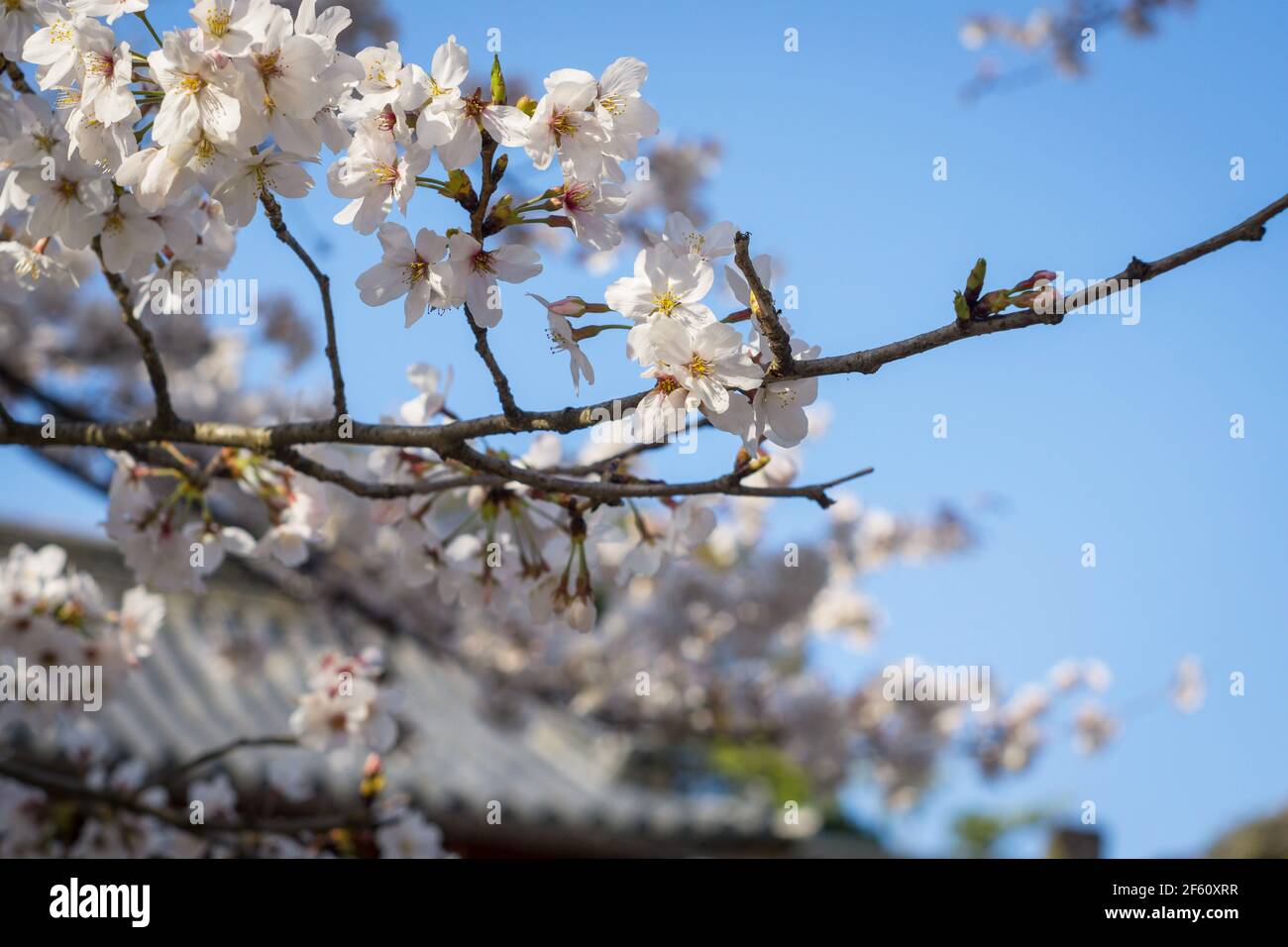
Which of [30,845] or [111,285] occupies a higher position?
[111,285]

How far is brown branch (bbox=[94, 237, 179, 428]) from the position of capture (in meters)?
1.64

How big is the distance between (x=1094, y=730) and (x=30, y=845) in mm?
8592

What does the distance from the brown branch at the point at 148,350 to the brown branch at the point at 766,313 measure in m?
0.98

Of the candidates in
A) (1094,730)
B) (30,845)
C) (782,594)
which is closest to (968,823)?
(1094,730)

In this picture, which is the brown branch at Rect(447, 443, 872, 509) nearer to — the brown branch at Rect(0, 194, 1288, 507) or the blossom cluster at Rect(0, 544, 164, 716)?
the brown branch at Rect(0, 194, 1288, 507)

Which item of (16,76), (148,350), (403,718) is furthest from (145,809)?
(403,718)

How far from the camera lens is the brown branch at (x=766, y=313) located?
1.12 m

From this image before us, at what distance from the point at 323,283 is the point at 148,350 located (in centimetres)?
34

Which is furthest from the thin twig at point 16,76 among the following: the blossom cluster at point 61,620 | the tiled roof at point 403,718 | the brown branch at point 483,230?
the tiled roof at point 403,718

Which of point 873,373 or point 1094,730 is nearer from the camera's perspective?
point 873,373

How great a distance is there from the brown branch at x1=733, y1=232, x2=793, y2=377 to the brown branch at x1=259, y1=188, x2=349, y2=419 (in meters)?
0.63

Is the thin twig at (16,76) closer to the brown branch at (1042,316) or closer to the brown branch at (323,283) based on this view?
the brown branch at (323,283)

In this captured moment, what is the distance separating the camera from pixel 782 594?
7508 mm
